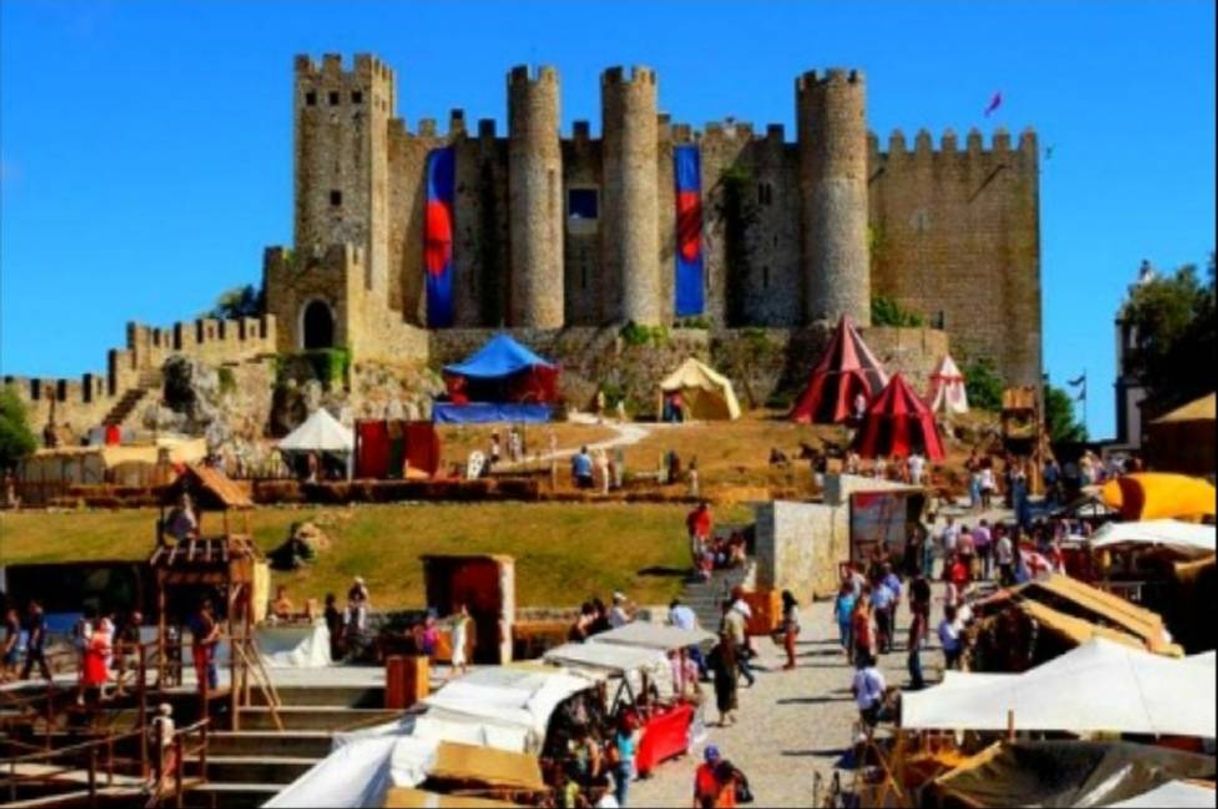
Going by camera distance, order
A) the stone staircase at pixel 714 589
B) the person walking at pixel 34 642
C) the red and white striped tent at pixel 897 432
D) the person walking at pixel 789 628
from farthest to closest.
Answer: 1. the red and white striped tent at pixel 897 432
2. the stone staircase at pixel 714 589
3. the person walking at pixel 34 642
4. the person walking at pixel 789 628

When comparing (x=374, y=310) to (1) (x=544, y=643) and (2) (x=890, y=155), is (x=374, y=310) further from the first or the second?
(1) (x=544, y=643)

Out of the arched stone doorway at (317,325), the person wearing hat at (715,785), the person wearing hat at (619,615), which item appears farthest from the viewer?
the arched stone doorway at (317,325)

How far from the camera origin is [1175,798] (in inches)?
604

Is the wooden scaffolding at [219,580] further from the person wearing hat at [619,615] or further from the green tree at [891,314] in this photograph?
the green tree at [891,314]

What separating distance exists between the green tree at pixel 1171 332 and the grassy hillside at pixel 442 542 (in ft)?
40.7

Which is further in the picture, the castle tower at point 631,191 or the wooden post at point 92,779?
the castle tower at point 631,191

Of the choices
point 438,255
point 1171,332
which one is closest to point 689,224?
point 438,255

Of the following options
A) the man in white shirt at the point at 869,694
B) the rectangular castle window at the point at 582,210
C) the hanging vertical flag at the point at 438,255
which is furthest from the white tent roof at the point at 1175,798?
the hanging vertical flag at the point at 438,255

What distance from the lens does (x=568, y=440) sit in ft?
189

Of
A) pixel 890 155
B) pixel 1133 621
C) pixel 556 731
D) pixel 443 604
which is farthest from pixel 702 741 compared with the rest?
pixel 890 155

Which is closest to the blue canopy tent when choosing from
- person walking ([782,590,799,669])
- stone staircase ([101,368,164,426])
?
stone staircase ([101,368,164,426])

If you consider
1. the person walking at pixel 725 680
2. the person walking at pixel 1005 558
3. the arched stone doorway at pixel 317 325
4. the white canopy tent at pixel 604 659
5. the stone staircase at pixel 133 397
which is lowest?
the person walking at pixel 725 680

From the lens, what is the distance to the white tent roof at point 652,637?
25327mm

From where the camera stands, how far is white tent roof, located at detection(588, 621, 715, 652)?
25.3 meters
